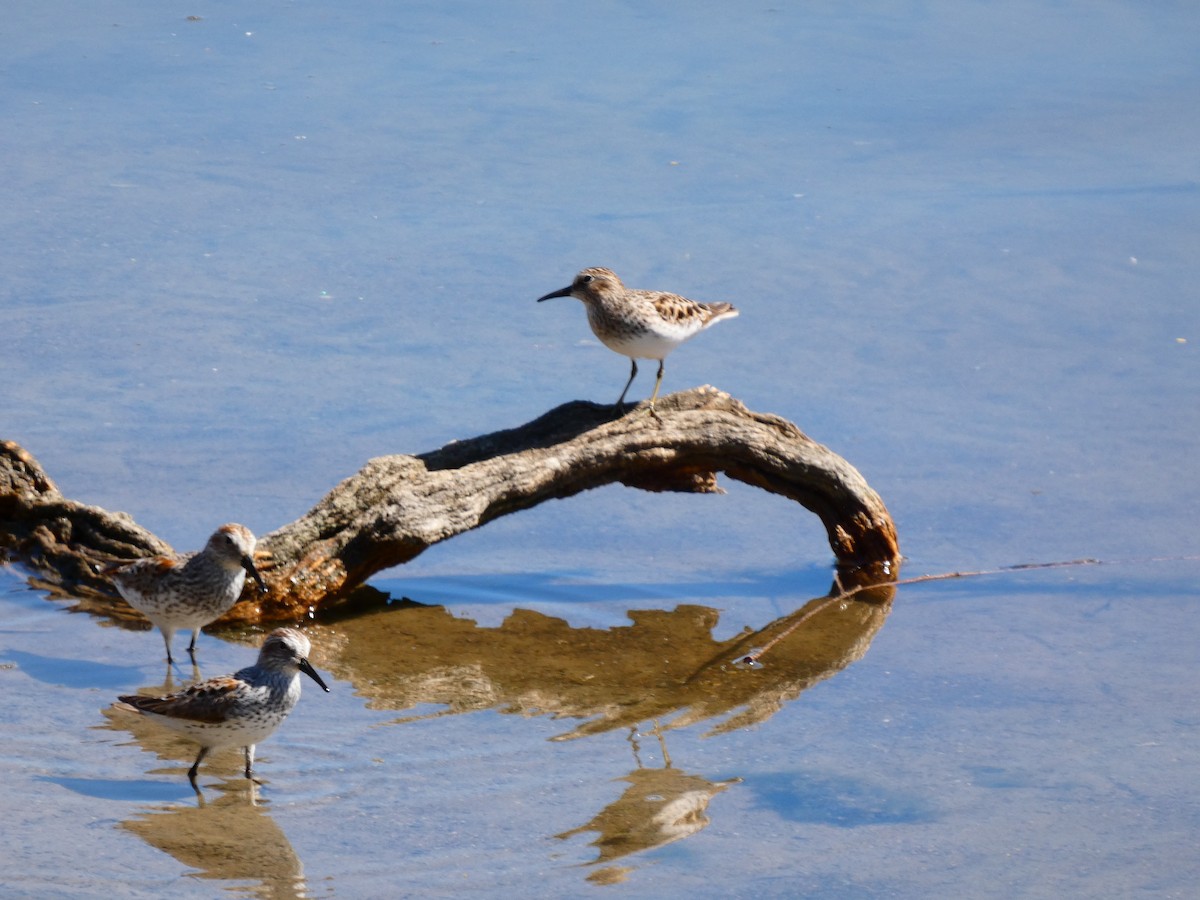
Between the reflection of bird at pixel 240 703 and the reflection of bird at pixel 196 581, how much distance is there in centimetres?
85

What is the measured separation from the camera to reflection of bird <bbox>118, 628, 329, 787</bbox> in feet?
23.4

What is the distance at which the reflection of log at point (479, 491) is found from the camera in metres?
9.04

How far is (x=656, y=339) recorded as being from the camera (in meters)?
9.86

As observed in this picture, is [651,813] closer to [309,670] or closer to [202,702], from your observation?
[309,670]

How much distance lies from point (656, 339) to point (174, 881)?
4457 mm

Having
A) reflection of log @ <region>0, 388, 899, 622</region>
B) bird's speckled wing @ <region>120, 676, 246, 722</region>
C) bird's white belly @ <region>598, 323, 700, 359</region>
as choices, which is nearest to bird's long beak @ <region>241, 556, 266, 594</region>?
reflection of log @ <region>0, 388, 899, 622</region>

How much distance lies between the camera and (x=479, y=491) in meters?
9.15

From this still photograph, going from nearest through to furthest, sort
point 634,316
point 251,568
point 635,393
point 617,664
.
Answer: point 251,568, point 617,664, point 634,316, point 635,393

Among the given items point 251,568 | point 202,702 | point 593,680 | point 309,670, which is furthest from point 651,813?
point 251,568

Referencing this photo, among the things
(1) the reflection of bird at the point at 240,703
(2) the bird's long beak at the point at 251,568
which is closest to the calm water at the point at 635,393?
(1) the reflection of bird at the point at 240,703

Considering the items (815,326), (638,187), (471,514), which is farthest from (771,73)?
(471,514)

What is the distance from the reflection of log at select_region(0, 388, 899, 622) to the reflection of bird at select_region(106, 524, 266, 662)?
21.5 inches

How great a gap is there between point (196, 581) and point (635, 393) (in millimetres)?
4288

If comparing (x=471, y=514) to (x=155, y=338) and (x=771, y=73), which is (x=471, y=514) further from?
(x=771, y=73)
